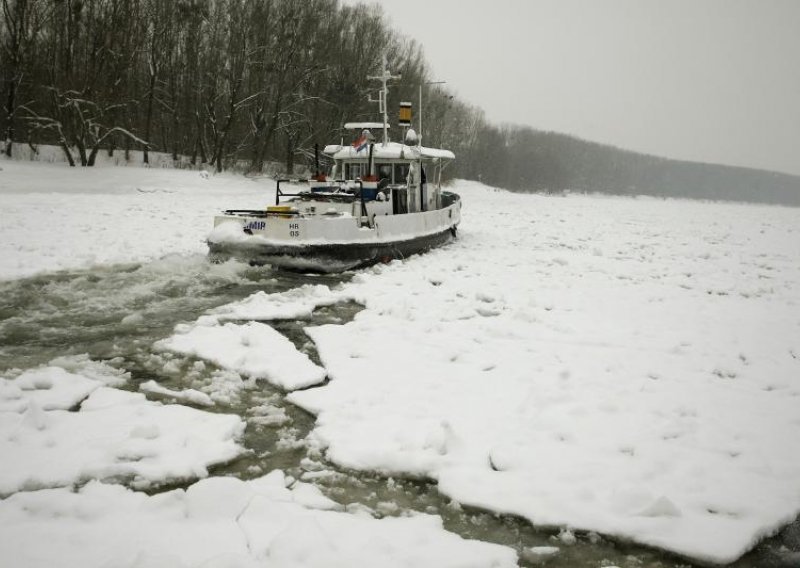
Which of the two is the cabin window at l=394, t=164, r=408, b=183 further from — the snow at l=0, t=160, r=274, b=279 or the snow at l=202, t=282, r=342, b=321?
the snow at l=202, t=282, r=342, b=321

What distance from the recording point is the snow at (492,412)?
3.01 meters

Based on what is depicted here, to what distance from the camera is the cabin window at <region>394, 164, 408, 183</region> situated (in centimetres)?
1286

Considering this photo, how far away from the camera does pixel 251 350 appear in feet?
18.5

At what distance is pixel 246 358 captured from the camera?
5.37 meters

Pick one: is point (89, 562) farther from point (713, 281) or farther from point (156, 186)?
point (156, 186)

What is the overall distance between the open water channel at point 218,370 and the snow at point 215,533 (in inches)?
8.3

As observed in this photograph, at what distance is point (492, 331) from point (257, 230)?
4.87 meters

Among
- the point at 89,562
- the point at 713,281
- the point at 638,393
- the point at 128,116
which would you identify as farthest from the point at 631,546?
the point at 128,116

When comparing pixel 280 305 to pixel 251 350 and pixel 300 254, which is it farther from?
pixel 300 254

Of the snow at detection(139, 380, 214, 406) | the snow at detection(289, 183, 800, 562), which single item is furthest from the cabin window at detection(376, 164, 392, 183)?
the snow at detection(139, 380, 214, 406)

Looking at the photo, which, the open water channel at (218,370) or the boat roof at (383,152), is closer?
the open water channel at (218,370)

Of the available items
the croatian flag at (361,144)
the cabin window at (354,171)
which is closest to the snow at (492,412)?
the cabin window at (354,171)

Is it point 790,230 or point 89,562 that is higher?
point 790,230

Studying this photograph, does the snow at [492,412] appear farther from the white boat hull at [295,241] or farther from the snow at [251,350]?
the white boat hull at [295,241]
